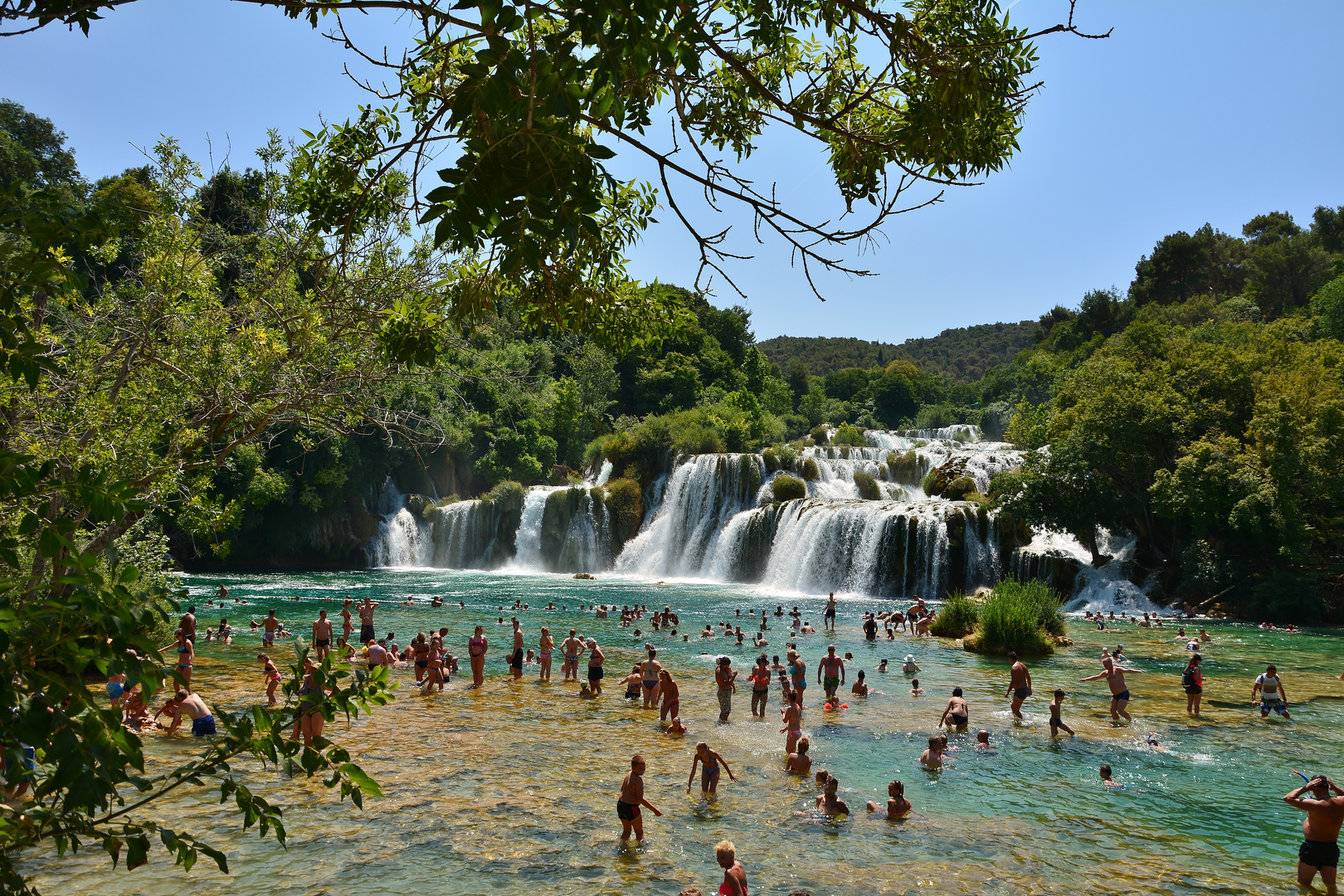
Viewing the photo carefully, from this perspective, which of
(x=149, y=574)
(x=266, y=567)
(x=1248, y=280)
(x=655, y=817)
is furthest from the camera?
(x=1248, y=280)

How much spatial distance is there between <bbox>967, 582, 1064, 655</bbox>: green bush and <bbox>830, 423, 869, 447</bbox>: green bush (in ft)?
112

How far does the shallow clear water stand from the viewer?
791 centimetres

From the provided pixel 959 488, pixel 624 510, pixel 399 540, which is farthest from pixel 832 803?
pixel 399 540

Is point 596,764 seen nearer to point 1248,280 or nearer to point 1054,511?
point 1054,511

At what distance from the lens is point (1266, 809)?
10094mm

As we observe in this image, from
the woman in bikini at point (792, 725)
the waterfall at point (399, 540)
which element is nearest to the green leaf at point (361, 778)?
the woman in bikini at point (792, 725)

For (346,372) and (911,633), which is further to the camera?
(911,633)

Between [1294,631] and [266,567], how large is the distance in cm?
4466

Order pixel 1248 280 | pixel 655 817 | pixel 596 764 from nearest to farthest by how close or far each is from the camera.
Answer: pixel 655 817, pixel 596 764, pixel 1248 280

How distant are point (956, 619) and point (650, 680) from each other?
12.2 m

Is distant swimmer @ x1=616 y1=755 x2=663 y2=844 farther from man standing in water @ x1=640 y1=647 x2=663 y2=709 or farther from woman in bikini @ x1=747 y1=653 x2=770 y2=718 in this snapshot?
man standing in water @ x1=640 y1=647 x2=663 y2=709

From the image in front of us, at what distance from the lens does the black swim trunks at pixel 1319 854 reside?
7.78m

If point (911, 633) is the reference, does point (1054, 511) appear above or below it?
above

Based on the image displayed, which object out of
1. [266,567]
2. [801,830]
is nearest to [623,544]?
[266,567]
